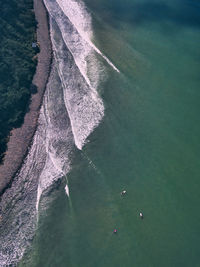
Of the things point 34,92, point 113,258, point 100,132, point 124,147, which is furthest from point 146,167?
point 34,92

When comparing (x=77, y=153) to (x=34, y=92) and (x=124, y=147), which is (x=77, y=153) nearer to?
(x=124, y=147)

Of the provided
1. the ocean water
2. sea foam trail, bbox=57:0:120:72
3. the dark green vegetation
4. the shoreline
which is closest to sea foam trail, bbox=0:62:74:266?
the ocean water

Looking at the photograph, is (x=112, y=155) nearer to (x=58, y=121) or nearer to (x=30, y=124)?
(x=58, y=121)

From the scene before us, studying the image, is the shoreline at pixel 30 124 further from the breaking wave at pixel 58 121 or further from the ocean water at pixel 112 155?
the ocean water at pixel 112 155

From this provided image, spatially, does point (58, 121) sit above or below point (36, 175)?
above

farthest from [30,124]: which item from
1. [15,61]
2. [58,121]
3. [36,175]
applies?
[15,61]

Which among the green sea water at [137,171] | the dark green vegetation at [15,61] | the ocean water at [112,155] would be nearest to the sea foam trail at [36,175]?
the ocean water at [112,155]
